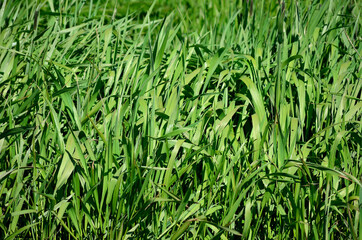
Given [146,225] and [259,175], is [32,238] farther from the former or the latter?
[259,175]

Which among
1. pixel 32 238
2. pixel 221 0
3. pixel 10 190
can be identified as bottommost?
pixel 32 238

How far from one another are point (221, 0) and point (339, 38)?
53.0 inches

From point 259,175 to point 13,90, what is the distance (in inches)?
43.8

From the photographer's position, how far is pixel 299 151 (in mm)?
1712

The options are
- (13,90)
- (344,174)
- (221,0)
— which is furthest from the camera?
(221,0)

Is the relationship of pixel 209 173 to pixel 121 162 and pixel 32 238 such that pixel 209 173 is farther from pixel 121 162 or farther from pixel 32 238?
pixel 32 238

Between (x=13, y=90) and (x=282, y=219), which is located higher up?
(x=13, y=90)

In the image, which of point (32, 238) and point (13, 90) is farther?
point (13, 90)

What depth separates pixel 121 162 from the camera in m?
1.78

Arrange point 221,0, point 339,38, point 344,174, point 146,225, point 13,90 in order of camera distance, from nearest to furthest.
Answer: point 344,174 → point 146,225 → point 13,90 → point 339,38 → point 221,0

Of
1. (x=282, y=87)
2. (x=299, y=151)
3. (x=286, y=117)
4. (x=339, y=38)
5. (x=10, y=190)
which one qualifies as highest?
(x=339, y=38)

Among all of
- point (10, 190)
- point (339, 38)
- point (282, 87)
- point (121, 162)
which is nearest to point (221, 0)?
point (339, 38)

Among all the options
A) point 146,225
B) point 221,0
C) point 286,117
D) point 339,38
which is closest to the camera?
point 146,225

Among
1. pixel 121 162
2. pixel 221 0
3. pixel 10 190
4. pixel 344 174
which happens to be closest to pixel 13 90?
pixel 10 190
